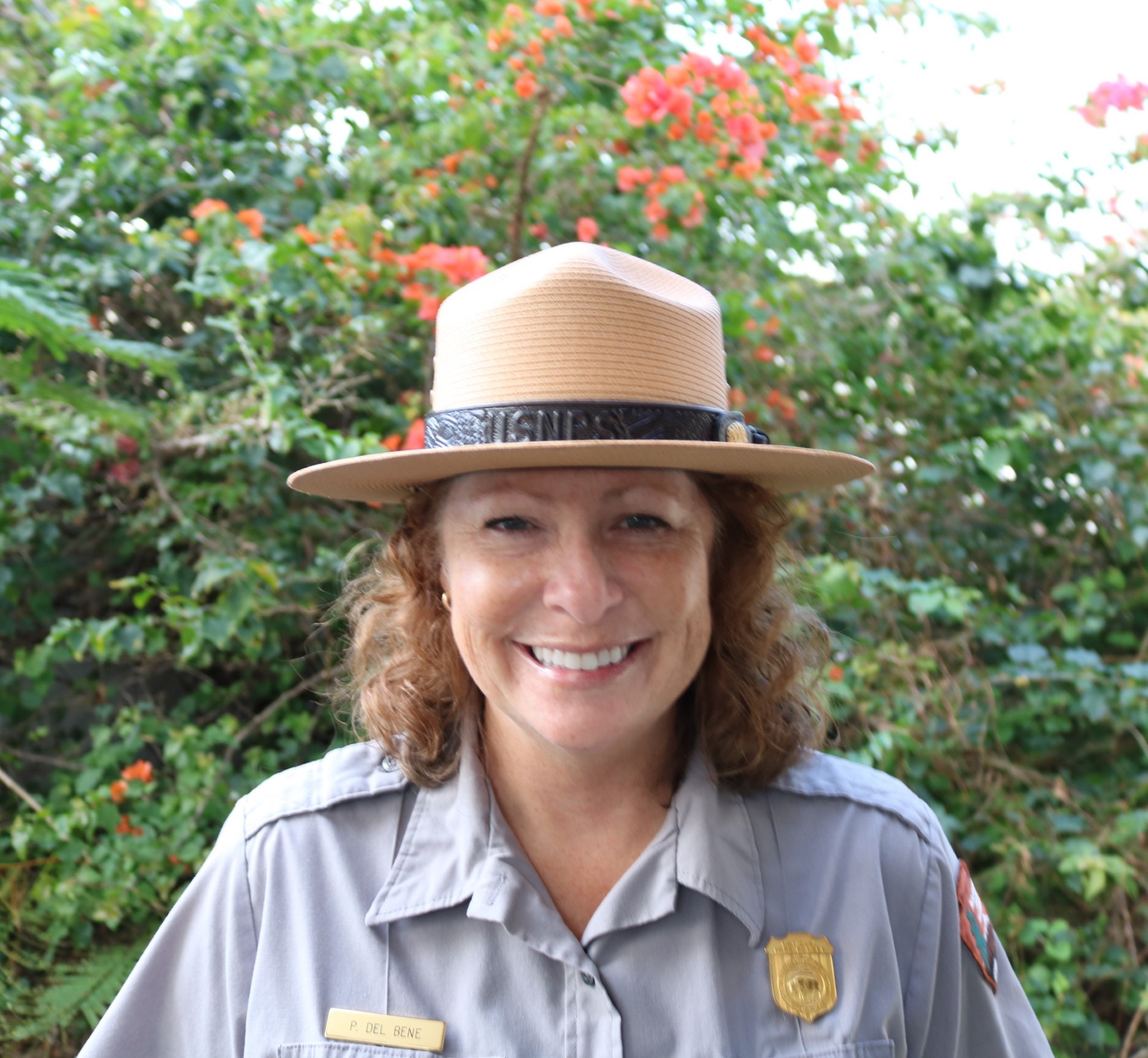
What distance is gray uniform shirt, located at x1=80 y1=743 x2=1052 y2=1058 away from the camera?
1.45 m

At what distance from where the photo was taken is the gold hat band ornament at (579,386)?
4.58 ft

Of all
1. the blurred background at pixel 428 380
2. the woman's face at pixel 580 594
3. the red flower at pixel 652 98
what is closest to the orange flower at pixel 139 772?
the blurred background at pixel 428 380

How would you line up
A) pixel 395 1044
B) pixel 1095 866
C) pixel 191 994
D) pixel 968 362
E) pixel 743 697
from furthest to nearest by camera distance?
pixel 968 362, pixel 1095 866, pixel 743 697, pixel 191 994, pixel 395 1044

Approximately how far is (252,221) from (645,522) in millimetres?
1942

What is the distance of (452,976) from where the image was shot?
1497mm

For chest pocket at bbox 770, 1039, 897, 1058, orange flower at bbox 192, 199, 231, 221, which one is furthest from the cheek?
orange flower at bbox 192, 199, 231, 221

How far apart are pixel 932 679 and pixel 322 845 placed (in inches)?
86.8

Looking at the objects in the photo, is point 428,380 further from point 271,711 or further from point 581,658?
point 581,658

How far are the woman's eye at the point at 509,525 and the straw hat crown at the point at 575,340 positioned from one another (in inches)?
6.7

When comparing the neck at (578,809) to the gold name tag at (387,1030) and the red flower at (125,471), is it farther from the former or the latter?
the red flower at (125,471)

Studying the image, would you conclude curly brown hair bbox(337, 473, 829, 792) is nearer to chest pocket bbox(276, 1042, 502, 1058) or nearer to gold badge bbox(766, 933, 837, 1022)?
gold badge bbox(766, 933, 837, 1022)

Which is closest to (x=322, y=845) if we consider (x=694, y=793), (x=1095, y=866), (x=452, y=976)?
(x=452, y=976)

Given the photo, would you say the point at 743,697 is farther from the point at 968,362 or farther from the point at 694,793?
the point at 968,362

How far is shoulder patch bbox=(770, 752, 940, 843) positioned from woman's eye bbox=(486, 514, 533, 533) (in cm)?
63
